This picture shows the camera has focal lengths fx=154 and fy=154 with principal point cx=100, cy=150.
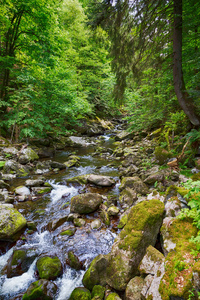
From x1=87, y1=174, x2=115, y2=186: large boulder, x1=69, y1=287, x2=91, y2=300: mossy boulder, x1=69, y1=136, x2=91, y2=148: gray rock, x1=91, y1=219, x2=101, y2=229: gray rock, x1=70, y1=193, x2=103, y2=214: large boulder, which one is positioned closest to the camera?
x1=69, y1=287, x2=91, y2=300: mossy boulder

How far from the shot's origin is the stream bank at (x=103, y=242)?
2.29m

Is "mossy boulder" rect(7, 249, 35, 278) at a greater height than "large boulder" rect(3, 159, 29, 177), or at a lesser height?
lesser

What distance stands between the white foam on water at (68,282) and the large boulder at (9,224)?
5.79ft

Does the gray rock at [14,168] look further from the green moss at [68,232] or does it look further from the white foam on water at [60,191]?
the green moss at [68,232]

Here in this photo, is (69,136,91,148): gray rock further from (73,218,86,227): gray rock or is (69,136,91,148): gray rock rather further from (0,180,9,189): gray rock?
(73,218,86,227): gray rock

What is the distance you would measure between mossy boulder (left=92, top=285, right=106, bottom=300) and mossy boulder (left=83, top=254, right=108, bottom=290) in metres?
0.11

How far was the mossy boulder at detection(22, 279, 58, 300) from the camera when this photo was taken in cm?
288

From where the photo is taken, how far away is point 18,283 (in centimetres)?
328

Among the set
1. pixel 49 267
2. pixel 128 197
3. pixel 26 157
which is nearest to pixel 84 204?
pixel 128 197

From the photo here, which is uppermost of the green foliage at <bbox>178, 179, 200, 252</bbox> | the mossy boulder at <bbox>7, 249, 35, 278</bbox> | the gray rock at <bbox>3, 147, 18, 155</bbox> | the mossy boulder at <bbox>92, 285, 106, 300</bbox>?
the green foliage at <bbox>178, 179, 200, 252</bbox>

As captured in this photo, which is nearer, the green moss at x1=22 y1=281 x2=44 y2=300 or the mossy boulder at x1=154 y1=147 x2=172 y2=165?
the green moss at x1=22 y1=281 x2=44 y2=300

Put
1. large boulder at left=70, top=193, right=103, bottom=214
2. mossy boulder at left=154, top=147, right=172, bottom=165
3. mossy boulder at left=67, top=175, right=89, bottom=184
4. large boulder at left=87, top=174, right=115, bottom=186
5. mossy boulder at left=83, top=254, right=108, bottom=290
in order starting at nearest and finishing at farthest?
mossy boulder at left=83, top=254, right=108, bottom=290
large boulder at left=70, top=193, right=103, bottom=214
mossy boulder at left=154, top=147, right=172, bottom=165
large boulder at left=87, top=174, right=115, bottom=186
mossy boulder at left=67, top=175, right=89, bottom=184

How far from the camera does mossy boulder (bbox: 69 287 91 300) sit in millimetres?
2786

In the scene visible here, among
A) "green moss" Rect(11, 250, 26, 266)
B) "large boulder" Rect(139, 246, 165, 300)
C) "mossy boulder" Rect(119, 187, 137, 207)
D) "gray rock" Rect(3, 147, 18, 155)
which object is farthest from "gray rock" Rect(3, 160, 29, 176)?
"large boulder" Rect(139, 246, 165, 300)
